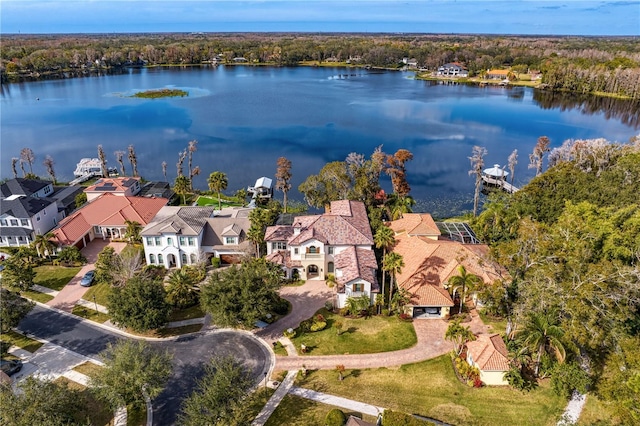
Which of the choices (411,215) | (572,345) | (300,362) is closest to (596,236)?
(572,345)

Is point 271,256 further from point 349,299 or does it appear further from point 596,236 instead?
point 596,236

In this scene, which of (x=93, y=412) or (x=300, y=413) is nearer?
(x=300, y=413)

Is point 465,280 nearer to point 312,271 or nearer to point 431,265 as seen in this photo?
point 431,265

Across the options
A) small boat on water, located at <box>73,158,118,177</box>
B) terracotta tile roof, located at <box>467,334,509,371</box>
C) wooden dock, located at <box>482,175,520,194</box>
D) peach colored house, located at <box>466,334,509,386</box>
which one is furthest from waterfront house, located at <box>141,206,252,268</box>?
wooden dock, located at <box>482,175,520,194</box>

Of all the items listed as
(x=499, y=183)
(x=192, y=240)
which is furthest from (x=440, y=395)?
(x=499, y=183)

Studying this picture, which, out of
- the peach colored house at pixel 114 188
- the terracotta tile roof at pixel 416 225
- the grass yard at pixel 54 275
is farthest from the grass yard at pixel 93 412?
the peach colored house at pixel 114 188

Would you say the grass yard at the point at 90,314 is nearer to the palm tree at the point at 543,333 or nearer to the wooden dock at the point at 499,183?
the palm tree at the point at 543,333
